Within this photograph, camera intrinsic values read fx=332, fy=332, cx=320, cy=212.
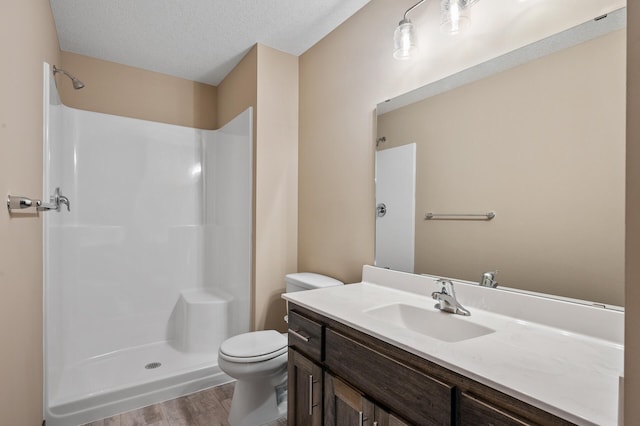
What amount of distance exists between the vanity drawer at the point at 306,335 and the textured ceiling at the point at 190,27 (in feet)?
5.94

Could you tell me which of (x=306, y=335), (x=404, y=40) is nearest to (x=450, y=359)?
(x=306, y=335)

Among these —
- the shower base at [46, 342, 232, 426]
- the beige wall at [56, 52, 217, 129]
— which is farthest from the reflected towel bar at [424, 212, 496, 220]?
the beige wall at [56, 52, 217, 129]

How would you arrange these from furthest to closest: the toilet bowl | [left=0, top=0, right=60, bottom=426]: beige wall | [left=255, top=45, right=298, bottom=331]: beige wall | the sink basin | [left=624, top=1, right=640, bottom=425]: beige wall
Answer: [left=255, top=45, right=298, bottom=331]: beige wall
the toilet bowl
the sink basin
[left=0, top=0, right=60, bottom=426]: beige wall
[left=624, top=1, right=640, bottom=425]: beige wall

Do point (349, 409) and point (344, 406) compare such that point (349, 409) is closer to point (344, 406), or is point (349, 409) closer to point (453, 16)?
point (344, 406)

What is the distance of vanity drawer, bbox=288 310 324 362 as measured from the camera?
1.35m

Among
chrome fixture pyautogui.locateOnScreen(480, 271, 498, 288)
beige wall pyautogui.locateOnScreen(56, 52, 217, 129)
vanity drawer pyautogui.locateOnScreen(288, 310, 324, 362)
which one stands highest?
beige wall pyautogui.locateOnScreen(56, 52, 217, 129)

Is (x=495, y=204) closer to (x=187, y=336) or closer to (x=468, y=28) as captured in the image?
(x=468, y=28)

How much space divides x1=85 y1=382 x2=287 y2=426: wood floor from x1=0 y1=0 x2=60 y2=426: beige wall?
1.54ft

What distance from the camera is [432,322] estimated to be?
1333mm

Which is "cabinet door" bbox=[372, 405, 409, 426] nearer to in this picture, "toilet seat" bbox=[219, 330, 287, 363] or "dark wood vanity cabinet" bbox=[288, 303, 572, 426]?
"dark wood vanity cabinet" bbox=[288, 303, 572, 426]

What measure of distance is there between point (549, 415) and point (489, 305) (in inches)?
26.3

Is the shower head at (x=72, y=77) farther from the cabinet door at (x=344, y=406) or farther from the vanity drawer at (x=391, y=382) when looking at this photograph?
the cabinet door at (x=344, y=406)

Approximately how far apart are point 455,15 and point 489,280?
44.2 inches

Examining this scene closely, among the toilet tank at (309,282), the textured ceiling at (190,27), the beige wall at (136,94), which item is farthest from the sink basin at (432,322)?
the beige wall at (136,94)
